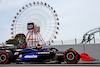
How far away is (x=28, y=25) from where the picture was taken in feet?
93.6

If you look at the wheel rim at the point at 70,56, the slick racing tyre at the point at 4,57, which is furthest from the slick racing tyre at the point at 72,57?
the slick racing tyre at the point at 4,57

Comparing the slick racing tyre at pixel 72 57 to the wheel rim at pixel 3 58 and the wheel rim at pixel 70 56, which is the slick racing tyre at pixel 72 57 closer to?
the wheel rim at pixel 70 56

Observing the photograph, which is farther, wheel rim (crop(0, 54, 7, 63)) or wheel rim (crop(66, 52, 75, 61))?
wheel rim (crop(0, 54, 7, 63))

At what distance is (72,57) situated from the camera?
9.69 meters

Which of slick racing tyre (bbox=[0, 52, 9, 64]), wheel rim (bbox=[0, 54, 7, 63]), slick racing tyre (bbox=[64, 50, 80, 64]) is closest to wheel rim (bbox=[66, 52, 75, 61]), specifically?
slick racing tyre (bbox=[64, 50, 80, 64])

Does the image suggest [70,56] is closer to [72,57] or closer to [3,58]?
[72,57]

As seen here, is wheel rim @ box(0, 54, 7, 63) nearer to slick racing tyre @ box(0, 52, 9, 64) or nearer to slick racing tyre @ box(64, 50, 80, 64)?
slick racing tyre @ box(0, 52, 9, 64)

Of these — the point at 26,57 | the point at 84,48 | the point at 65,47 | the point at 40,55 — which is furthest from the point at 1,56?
the point at 84,48

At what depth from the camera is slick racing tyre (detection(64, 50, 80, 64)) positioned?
31.6 feet

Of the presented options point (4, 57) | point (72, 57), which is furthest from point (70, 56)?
point (4, 57)

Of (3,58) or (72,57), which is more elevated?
(72,57)

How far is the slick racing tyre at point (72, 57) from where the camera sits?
9633 mm

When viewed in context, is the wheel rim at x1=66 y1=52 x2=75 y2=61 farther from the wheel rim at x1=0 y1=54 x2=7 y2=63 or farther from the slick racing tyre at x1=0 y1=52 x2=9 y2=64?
the wheel rim at x1=0 y1=54 x2=7 y2=63

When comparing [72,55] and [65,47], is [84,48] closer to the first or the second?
[65,47]
